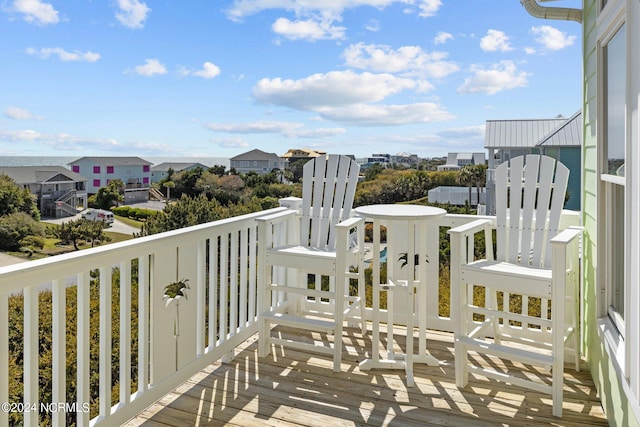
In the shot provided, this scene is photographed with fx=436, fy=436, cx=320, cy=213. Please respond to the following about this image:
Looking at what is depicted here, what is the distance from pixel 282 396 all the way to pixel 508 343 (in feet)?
5.90

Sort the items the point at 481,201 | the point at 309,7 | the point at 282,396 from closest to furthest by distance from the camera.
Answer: the point at 282,396 → the point at 481,201 → the point at 309,7

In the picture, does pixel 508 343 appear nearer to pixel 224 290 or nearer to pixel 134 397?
pixel 224 290

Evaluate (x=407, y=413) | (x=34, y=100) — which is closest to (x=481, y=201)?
(x=407, y=413)

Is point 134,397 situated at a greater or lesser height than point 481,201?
lesser

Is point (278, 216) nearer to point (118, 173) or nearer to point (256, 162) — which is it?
point (118, 173)

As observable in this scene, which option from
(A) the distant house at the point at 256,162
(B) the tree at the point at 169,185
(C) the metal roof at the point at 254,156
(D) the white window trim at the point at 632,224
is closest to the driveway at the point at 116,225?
(B) the tree at the point at 169,185

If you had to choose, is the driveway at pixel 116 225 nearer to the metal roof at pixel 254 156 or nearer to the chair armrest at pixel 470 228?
the metal roof at pixel 254 156

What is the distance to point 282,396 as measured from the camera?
250 centimetres

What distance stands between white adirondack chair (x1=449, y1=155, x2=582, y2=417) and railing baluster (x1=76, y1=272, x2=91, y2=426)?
1950mm

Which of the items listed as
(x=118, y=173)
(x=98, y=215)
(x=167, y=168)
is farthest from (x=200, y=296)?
(x=167, y=168)

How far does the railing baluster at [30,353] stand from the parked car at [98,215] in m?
4.88

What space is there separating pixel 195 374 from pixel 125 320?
30.0 inches

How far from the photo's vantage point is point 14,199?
557 cm

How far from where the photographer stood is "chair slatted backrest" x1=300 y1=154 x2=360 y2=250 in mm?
3355
